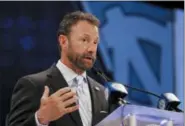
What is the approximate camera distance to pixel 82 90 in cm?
190

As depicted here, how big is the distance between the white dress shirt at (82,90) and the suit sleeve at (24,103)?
7.0 inches

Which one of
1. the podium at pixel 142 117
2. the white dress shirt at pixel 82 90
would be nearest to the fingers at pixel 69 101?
the podium at pixel 142 117

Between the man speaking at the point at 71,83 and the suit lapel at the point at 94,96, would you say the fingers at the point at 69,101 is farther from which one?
the suit lapel at the point at 94,96

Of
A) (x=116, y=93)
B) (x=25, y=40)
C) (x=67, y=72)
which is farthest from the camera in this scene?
(x=25, y=40)

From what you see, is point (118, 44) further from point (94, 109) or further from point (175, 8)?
point (94, 109)

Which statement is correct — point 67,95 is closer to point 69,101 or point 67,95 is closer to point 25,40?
point 69,101

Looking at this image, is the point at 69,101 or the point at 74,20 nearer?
the point at 69,101

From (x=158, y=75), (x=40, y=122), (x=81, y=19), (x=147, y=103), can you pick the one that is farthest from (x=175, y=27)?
(x=40, y=122)

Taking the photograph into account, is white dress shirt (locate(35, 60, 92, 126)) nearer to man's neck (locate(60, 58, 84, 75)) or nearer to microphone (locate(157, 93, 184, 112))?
man's neck (locate(60, 58, 84, 75))

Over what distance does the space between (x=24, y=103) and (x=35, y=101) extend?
4 centimetres

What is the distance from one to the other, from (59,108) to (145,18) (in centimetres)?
223

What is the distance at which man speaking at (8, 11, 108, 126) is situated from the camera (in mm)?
1729

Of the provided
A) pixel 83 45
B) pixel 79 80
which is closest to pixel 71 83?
pixel 79 80

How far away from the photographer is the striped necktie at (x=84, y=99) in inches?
71.2
